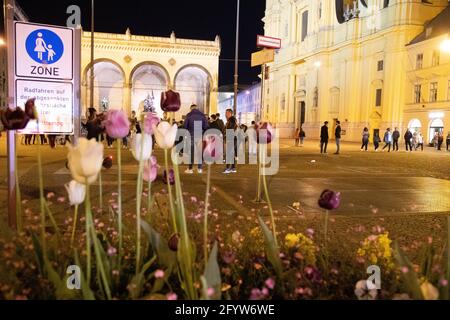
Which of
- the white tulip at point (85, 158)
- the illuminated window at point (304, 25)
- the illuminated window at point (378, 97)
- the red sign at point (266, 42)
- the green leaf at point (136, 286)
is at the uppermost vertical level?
the illuminated window at point (304, 25)

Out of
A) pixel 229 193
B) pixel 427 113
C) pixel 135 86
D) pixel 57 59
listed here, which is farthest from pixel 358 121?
pixel 57 59

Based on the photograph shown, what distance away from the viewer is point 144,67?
201 feet

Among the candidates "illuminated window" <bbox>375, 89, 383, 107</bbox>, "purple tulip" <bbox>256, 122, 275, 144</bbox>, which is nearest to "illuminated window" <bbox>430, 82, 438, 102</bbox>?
"illuminated window" <bbox>375, 89, 383, 107</bbox>

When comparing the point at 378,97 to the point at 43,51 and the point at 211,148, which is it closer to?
the point at 43,51

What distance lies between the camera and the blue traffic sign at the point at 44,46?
482 cm

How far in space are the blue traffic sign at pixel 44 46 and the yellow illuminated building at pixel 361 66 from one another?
24.5 meters

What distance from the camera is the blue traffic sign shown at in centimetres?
482

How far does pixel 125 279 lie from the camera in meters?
2.55

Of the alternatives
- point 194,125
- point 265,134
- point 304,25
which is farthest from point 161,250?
point 304,25

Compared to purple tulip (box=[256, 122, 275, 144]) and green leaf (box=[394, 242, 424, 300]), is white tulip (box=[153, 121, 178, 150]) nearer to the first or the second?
purple tulip (box=[256, 122, 275, 144])

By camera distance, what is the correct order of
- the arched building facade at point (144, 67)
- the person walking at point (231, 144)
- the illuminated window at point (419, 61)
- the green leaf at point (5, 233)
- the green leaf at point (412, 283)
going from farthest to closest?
the arched building facade at point (144, 67) → the illuminated window at point (419, 61) → the person walking at point (231, 144) → the green leaf at point (5, 233) → the green leaf at point (412, 283)

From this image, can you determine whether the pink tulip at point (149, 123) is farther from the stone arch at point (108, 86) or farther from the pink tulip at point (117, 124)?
the stone arch at point (108, 86)

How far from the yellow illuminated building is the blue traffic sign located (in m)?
24.5

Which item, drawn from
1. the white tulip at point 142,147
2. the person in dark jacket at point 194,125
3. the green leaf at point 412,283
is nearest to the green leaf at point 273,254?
the green leaf at point 412,283
